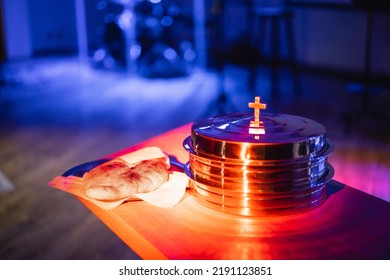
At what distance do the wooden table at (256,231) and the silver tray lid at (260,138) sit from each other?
106 mm

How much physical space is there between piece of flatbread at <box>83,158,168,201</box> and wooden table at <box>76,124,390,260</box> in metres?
0.03

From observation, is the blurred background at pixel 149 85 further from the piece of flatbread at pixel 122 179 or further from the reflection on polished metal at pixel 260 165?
the reflection on polished metal at pixel 260 165

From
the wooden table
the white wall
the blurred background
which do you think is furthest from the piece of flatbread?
the white wall

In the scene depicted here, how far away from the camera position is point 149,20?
6.32 meters

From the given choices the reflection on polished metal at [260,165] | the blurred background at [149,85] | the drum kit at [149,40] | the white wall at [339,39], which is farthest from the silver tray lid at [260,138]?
the drum kit at [149,40]

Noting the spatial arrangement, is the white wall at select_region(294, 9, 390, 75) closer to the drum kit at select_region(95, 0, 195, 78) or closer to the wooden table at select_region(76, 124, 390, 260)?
the drum kit at select_region(95, 0, 195, 78)

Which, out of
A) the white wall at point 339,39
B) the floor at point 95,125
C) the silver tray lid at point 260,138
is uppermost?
the silver tray lid at point 260,138

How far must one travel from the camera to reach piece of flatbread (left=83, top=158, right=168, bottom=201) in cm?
89

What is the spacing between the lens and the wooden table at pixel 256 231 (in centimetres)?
75

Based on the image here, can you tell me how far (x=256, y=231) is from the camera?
812 mm

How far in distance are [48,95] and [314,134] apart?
4.92m

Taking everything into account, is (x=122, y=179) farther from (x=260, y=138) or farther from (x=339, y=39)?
(x=339, y=39)

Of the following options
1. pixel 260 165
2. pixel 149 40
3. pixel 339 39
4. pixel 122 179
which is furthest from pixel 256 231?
pixel 149 40
